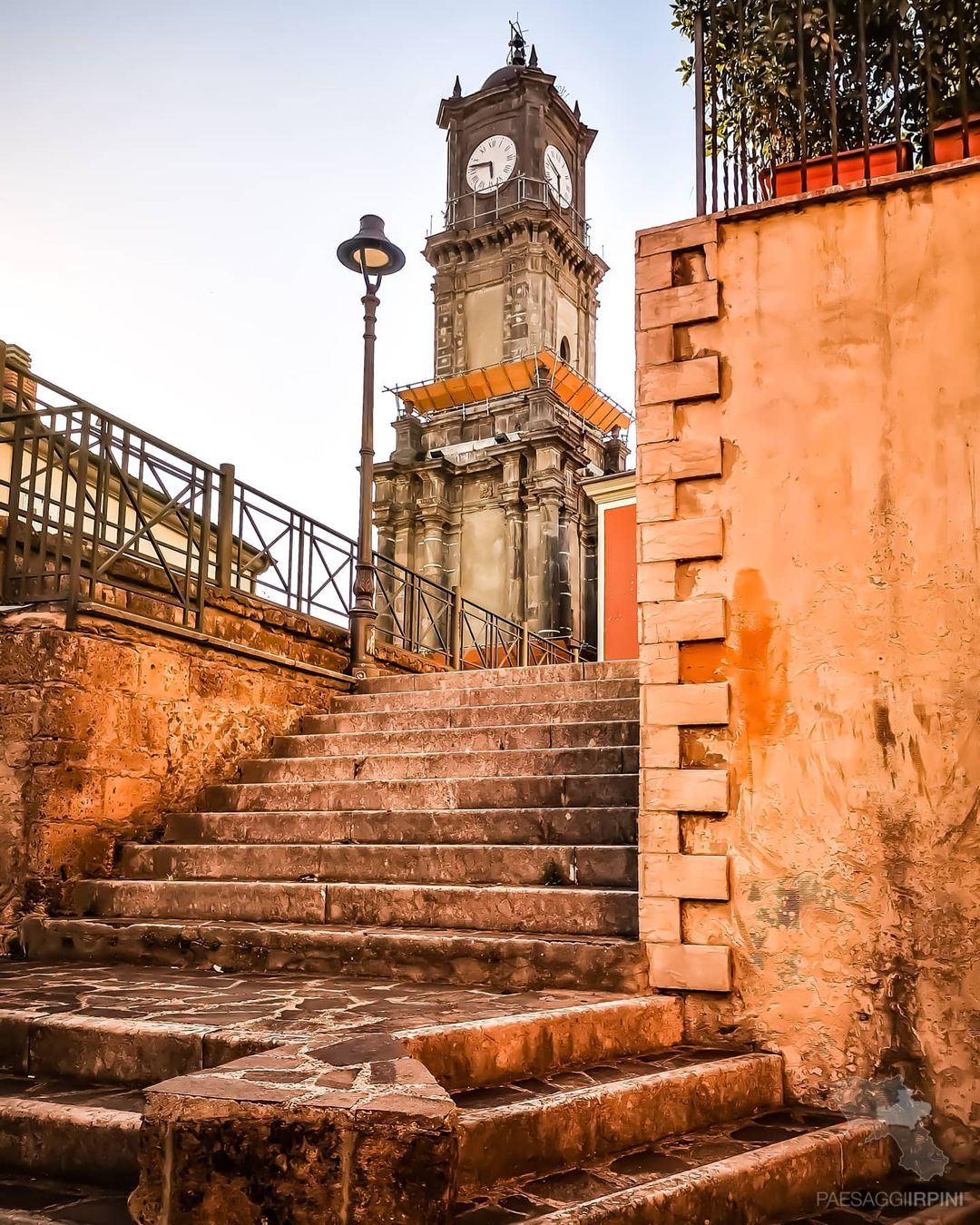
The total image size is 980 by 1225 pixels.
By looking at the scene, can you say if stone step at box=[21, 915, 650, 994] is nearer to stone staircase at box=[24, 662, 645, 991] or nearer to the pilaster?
stone staircase at box=[24, 662, 645, 991]

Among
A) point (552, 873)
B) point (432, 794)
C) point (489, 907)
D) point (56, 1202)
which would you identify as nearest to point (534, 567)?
point (432, 794)

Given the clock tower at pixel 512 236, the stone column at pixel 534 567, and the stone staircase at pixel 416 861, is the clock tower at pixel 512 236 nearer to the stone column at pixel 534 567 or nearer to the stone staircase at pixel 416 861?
the stone column at pixel 534 567

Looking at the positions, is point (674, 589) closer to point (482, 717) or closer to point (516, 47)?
point (482, 717)

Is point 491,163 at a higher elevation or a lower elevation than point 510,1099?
higher

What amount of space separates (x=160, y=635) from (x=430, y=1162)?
4795 millimetres

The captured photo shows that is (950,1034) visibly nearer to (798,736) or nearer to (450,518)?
(798,736)

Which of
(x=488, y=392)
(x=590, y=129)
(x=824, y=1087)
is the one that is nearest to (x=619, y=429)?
(x=488, y=392)

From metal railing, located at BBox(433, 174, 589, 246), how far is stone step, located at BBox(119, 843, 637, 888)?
30810 millimetres

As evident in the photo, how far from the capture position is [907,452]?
166 inches

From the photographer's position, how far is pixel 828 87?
5.65 m

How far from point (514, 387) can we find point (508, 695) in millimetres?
24902

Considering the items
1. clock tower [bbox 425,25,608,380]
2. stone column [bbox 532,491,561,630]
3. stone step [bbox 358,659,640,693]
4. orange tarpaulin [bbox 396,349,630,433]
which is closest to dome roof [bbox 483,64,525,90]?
clock tower [bbox 425,25,608,380]

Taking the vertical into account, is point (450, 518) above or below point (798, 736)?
above

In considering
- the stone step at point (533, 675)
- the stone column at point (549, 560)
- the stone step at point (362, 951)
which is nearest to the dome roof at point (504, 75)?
the stone column at point (549, 560)
